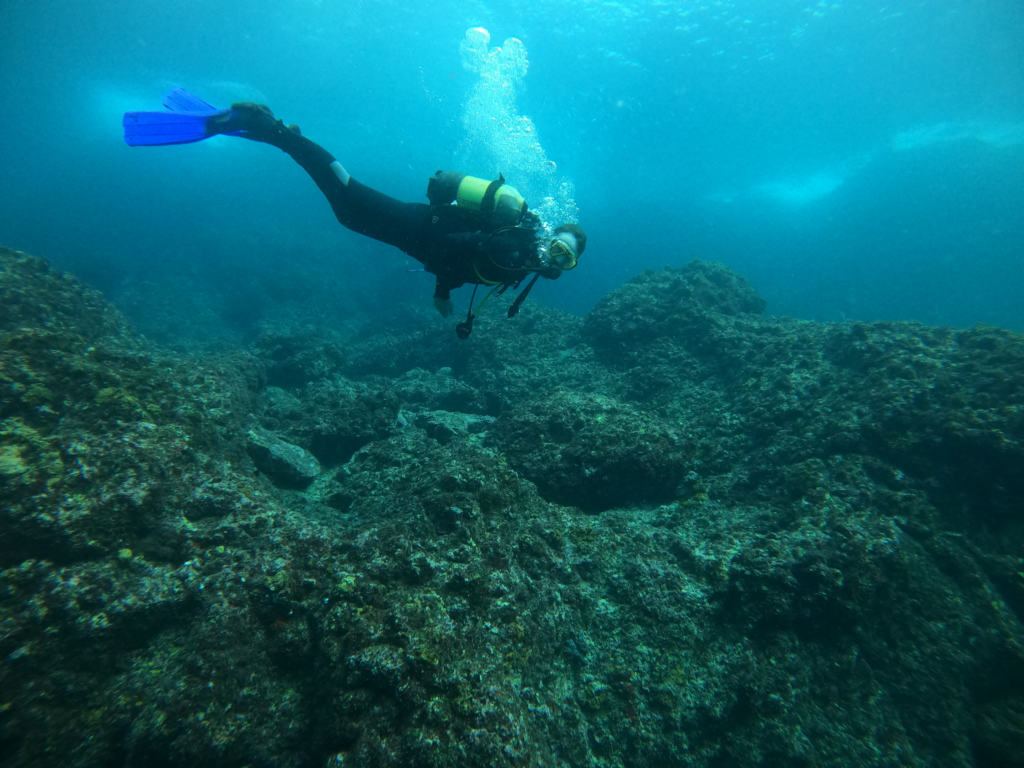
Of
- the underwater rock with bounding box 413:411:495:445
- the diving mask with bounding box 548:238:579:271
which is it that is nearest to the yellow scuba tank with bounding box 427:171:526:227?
the diving mask with bounding box 548:238:579:271

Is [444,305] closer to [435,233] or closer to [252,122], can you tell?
[435,233]

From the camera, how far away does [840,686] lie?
354 centimetres

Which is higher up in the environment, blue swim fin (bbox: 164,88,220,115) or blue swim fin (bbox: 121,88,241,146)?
blue swim fin (bbox: 164,88,220,115)

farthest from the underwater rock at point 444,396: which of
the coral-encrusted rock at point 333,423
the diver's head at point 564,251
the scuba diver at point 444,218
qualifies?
the diver's head at point 564,251

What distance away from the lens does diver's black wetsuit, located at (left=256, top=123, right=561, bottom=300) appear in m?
4.82

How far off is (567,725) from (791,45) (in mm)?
35898

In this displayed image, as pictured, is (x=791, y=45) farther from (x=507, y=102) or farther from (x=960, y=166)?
(x=960, y=166)

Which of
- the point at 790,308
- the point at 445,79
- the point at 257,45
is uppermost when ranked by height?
the point at 445,79

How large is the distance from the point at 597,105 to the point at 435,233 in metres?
38.1

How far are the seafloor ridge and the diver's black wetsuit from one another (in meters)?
2.29

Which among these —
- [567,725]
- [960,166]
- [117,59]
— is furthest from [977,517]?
[960,166]

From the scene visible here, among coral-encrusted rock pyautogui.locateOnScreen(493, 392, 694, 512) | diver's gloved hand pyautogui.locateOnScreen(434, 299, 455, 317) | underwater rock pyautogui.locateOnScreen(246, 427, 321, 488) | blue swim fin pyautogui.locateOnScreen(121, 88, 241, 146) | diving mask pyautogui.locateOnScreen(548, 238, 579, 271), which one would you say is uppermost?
diving mask pyautogui.locateOnScreen(548, 238, 579, 271)

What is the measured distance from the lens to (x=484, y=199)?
502cm

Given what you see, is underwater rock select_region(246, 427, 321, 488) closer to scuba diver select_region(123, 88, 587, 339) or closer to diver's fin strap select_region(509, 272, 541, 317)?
scuba diver select_region(123, 88, 587, 339)
